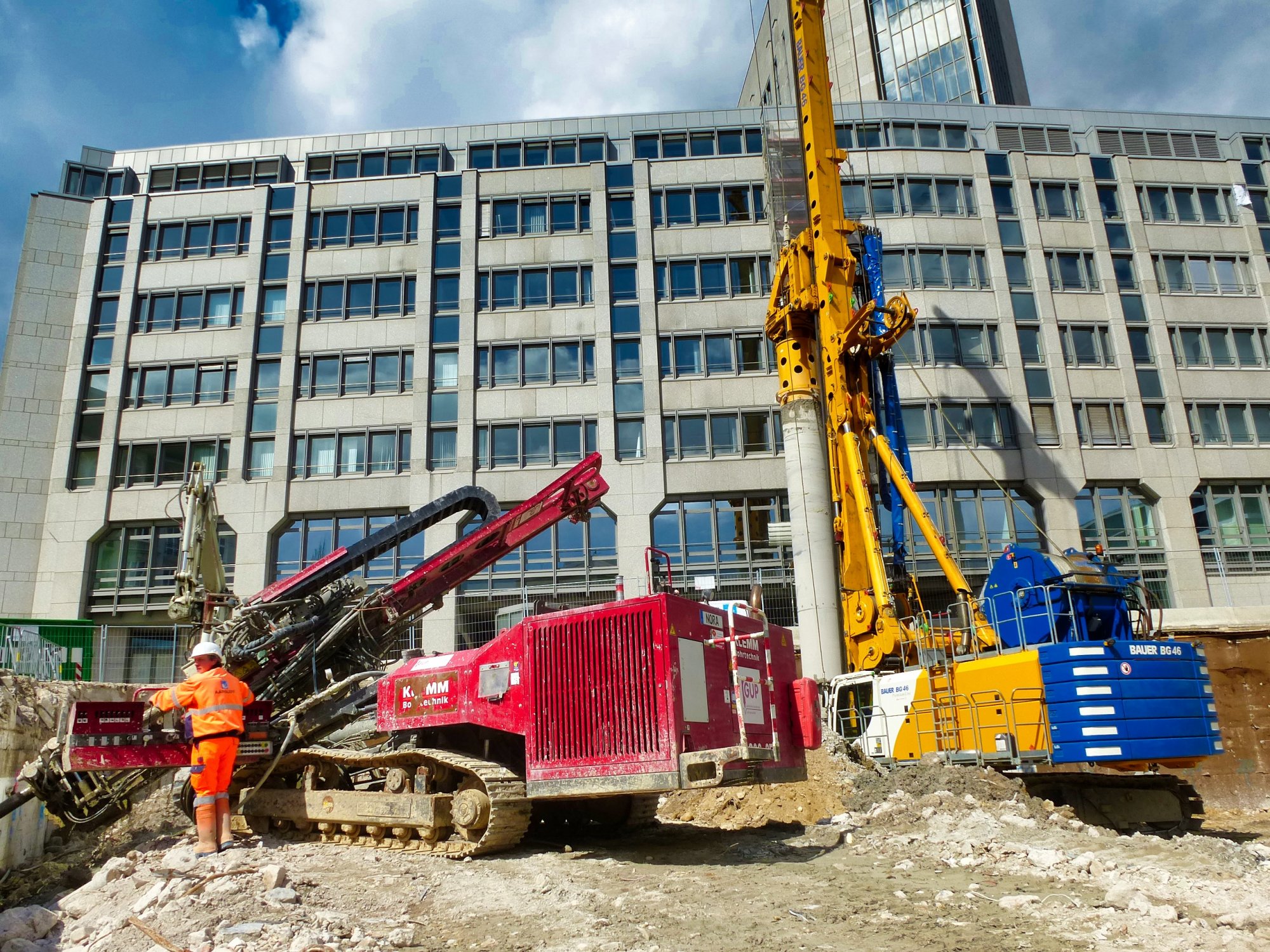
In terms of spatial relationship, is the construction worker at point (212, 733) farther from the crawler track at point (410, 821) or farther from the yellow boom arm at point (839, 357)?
the yellow boom arm at point (839, 357)

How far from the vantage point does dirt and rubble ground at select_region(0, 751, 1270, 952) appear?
261 inches

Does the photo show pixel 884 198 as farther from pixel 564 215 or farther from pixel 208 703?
pixel 208 703

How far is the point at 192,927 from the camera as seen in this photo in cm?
657

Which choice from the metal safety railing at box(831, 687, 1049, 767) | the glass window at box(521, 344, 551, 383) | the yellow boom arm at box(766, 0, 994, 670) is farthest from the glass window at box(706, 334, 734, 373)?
the metal safety railing at box(831, 687, 1049, 767)

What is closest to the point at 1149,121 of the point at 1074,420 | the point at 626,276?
the point at 1074,420

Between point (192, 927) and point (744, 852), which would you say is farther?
point (744, 852)

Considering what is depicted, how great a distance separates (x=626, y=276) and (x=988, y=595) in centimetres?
2013

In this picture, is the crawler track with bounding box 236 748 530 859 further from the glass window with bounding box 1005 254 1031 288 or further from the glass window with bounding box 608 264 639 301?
the glass window with bounding box 1005 254 1031 288

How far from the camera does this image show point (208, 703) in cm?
904

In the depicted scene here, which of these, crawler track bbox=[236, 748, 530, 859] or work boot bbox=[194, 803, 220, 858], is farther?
crawler track bbox=[236, 748, 530, 859]

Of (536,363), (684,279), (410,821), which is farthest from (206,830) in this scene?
(684,279)

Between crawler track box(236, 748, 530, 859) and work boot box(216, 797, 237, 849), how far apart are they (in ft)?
5.05

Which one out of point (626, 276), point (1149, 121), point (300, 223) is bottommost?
point (626, 276)

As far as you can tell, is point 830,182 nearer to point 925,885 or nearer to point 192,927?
point 925,885
